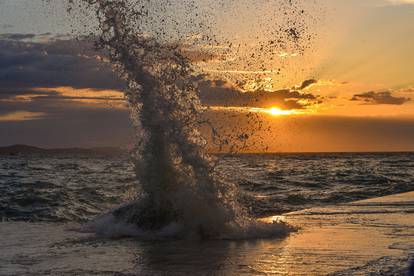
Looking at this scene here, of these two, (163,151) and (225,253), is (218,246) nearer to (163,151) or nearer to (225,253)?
(225,253)

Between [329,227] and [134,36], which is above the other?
[134,36]

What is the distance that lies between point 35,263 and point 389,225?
766cm

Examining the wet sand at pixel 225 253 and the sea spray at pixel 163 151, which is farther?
the sea spray at pixel 163 151

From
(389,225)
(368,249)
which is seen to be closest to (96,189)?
(389,225)

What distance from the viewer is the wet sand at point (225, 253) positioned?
828 centimetres

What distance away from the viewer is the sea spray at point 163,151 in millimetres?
12938

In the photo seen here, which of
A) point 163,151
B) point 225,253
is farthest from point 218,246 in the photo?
point 163,151

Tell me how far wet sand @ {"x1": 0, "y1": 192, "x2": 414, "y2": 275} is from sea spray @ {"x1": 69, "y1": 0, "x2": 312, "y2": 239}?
127 centimetres

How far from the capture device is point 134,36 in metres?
14.6

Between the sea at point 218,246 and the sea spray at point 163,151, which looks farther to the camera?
the sea spray at point 163,151

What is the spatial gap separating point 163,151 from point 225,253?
497cm

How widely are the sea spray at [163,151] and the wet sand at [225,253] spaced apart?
4.16 ft

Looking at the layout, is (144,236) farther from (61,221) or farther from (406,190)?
(406,190)

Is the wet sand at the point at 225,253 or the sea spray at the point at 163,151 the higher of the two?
the sea spray at the point at 163,151
